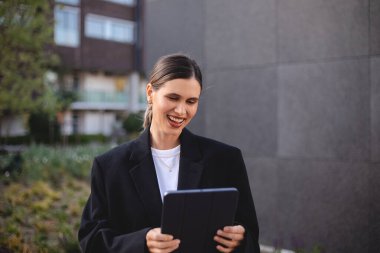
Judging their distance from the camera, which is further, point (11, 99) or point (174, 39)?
point (11, 99)

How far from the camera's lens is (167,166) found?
2301 millimetres

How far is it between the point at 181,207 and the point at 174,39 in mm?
4701

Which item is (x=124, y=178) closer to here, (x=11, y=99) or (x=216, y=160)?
(x=216, y=160)

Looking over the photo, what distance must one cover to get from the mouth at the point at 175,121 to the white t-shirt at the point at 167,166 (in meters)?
0.19

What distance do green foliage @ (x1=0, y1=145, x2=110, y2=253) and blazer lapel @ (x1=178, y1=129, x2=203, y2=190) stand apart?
3051 millimetres

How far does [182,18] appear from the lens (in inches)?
244

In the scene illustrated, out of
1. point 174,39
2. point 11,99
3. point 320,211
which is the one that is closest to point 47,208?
point 11,99

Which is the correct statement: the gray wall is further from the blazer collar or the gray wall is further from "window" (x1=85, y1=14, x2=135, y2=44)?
"window" (x1=85, y1=14, x2=135, y2=44)

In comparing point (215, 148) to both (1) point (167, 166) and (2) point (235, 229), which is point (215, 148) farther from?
(2) point (235, 229)

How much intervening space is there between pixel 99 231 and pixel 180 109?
68 cm

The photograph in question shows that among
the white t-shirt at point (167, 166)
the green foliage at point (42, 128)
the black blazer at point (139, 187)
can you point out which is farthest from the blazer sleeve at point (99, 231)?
the green foliage at point (42, 128)

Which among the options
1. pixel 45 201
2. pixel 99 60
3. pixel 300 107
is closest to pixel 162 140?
pixel 300 107

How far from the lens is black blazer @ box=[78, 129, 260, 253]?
2.17m

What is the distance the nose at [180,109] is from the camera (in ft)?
6.88
